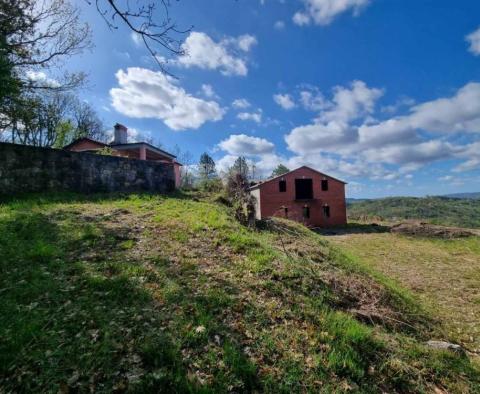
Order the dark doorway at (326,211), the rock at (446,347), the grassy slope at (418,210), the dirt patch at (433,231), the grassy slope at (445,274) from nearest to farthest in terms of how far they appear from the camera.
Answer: the rock at (446,347)
the grassy slope at (445,274)
the dirt patch at (433,231)
the dark doorway at (326,211)
the grassy slope at (418,210)

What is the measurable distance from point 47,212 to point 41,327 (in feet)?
16.5

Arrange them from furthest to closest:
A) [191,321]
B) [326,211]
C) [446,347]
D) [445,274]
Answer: [326,211]
[445,274]
[446,347]
[191,321]

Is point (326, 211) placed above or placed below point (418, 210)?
above

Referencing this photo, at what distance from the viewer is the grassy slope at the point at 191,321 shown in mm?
2479

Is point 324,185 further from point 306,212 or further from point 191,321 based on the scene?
point 191,321

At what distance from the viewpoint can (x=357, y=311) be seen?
425cm

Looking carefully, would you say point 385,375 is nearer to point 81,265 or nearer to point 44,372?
point 44,372

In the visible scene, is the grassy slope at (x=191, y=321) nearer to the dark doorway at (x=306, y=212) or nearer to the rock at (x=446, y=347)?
the rock at (x=446, y=347)

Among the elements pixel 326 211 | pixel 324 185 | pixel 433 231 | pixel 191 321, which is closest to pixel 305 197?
pixel 324 185

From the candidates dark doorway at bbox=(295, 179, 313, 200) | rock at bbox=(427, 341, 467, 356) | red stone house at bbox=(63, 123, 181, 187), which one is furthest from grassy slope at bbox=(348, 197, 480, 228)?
rock at bbox=(427, 341, 467, 356)

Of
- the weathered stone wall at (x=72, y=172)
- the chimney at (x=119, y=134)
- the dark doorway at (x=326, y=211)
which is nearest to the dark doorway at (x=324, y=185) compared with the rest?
the dark doorway at (x=326, y=211)

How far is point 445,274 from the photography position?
9.52m

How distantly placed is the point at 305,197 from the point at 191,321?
2403 cm

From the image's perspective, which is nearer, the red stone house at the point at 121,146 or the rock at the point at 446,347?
the rock at the point at 446,347
